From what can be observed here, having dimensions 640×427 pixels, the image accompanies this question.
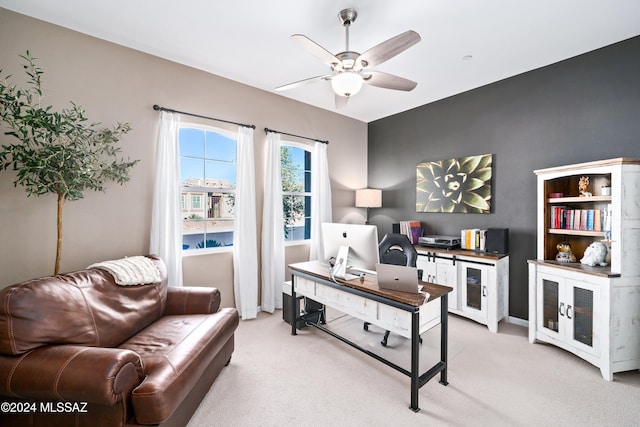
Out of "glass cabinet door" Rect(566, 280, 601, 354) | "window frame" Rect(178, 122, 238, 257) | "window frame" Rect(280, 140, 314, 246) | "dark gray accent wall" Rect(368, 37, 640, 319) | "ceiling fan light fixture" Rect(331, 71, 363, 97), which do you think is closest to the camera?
"ceiling fan light fixture" Rect(331, 71, 363, 97)

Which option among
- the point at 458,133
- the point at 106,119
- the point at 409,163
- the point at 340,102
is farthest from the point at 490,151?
the point at 106,119

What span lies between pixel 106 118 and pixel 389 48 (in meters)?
2.68

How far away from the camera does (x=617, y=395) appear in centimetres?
206

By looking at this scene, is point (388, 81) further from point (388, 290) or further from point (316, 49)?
point (388, 290)

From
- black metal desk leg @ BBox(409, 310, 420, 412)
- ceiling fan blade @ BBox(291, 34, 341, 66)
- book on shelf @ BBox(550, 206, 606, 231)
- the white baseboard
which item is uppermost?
ceiling fan blade @ BBox(291, 34, 341, 66)

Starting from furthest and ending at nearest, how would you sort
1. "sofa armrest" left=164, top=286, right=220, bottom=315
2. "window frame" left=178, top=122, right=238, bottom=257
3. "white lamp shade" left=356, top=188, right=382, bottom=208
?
1. "white lamp shade" left=356, top=188, right=382, bottom=208
2. "window frame" left=178, top=122, right=238, bottom=257
3. "sofa armrest" left=164, top=286, right=220, bottom=315

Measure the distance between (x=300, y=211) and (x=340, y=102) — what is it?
6.66 feet

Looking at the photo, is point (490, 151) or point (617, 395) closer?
point (617, 395)

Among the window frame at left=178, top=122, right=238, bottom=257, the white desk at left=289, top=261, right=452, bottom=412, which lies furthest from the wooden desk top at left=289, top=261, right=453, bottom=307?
the window frame at left=178, top=122, right=238, bottom=257

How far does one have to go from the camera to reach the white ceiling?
87.7 inches

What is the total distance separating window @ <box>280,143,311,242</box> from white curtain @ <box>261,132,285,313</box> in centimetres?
33

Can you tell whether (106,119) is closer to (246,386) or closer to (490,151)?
(246,386)

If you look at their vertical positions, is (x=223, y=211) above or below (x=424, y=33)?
below

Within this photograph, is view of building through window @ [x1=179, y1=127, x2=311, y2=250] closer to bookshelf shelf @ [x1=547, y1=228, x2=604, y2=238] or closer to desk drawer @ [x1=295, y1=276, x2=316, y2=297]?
desk drawer @ [x1=295, y1=276, x2=316, y2=297]
